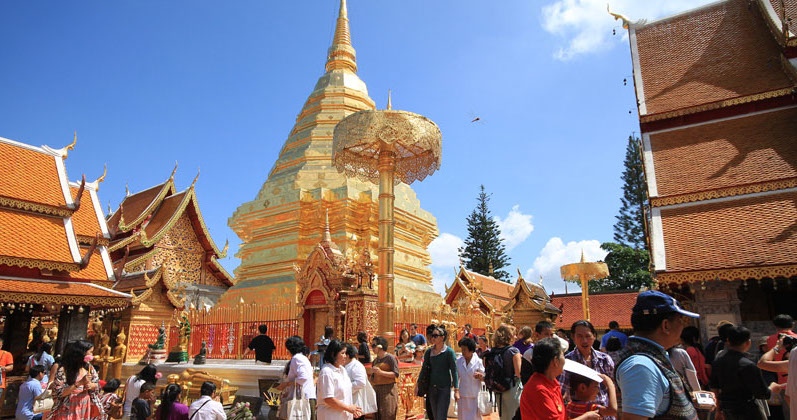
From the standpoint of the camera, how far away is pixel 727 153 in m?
10.3

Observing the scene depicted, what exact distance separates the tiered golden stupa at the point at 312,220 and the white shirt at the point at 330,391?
10.0m

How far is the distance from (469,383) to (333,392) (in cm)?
146

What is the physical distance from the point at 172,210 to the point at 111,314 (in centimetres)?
839

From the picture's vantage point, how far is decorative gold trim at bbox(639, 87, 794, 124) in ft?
34.2

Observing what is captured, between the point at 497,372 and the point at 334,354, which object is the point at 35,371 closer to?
the point at 334,354

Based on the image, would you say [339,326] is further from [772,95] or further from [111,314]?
[772,95]

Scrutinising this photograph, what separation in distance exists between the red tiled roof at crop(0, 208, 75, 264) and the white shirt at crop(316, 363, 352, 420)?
790 cm

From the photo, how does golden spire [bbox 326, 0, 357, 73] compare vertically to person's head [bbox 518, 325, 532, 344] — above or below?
above

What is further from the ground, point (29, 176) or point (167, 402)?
point (29, 176)

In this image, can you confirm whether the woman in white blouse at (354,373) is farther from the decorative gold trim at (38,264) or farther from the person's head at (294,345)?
the decorative gold trim at (38,264)

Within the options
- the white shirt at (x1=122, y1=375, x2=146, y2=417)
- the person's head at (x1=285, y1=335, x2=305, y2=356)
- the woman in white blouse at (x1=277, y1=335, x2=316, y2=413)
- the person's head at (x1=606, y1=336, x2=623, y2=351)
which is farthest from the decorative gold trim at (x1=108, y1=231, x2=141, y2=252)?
the person's head at (x1=606, y1=336, x2=623, y2=351)

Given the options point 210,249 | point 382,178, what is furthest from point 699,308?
point 210,249

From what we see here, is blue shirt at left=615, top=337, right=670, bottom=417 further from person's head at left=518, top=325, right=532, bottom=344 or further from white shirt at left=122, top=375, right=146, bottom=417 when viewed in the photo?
white shirt at left=122, top=375, right=146, bottom=417

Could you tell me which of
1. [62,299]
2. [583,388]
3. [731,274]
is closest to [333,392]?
[583,388]
